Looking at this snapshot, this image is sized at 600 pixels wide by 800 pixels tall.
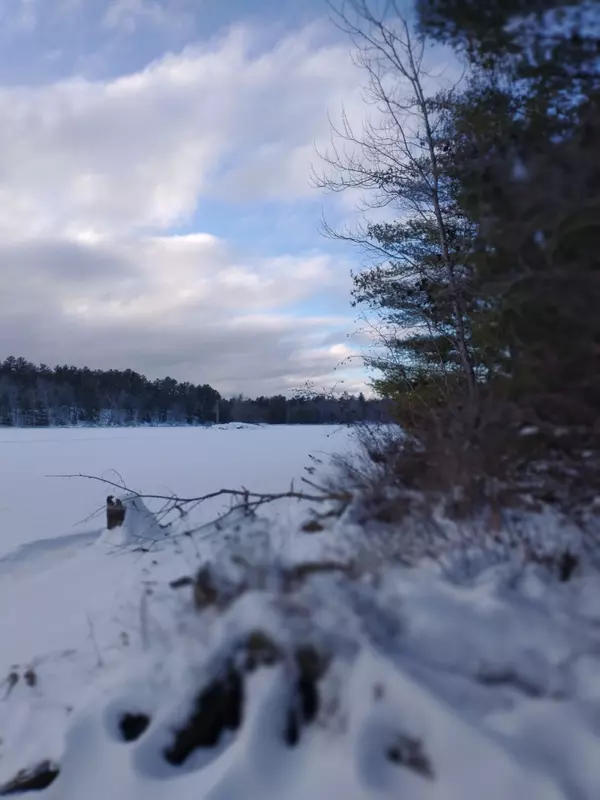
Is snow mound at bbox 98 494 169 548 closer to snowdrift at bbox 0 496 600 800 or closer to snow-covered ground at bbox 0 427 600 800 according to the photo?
snow-covered ground at bbox 0 427 600 800

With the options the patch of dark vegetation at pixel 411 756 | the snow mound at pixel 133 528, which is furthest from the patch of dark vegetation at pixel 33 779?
the snow mound at pixel 133 528

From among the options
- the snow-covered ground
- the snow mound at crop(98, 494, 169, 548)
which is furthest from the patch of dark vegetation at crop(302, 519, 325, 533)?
the snow mound at crop(98, 494, 169, 548)

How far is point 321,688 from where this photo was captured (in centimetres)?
253

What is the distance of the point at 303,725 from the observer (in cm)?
248

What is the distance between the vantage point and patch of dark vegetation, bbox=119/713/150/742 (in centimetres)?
277

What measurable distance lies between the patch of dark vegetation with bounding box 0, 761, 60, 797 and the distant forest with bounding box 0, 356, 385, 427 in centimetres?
5407

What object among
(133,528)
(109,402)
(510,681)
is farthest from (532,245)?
(109,402)

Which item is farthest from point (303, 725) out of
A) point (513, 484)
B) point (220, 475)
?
point (220, 475)

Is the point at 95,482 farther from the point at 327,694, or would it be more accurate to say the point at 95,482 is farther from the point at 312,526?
the point at 327,694

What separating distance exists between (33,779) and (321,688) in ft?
Result: 4.78

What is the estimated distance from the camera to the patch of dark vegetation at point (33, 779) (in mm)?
2664

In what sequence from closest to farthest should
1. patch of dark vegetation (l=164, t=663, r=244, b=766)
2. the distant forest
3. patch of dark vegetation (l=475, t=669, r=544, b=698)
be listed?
patch of dark vegetation (l=475, t=669, r=544, b=698) < patch of dark vegetation (l=164, t=663, r=244, b=766) < the distant forest

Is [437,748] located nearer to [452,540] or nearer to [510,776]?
[510,776]

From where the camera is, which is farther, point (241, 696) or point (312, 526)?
point (312, 526)
